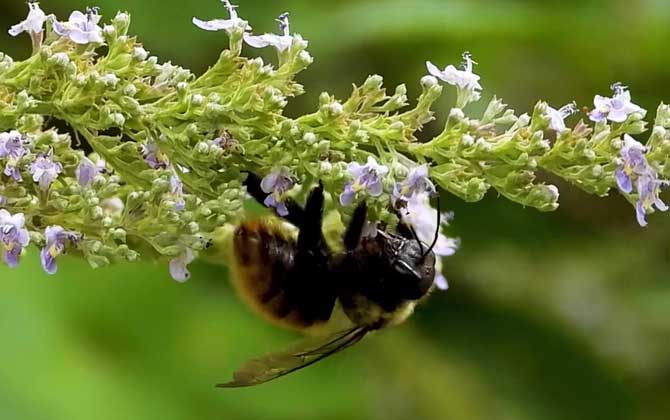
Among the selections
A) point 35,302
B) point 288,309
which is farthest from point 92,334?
point 288,309

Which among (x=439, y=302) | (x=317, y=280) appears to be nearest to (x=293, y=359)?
(x=317, y=280)

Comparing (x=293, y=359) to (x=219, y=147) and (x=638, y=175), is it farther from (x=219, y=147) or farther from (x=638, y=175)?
(x=638, y=175)

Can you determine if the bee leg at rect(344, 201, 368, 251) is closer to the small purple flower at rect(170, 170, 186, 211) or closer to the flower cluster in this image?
the flower cluster

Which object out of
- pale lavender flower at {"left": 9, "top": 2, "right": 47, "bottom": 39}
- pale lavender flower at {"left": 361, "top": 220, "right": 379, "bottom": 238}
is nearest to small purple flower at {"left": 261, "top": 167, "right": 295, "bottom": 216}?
pale lavender flower at {"left": 361, "top": 220, "right": 379, "bottom": 238}

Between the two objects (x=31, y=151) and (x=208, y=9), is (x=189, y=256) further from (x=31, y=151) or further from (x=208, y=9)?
(x=208, y=9)

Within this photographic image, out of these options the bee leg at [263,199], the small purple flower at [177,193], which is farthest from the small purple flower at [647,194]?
the small purple flower at [177,193]

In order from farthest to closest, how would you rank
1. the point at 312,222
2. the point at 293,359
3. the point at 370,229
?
1. the point at 293,359
2. the point at 312,222
3. the point at 370,229
